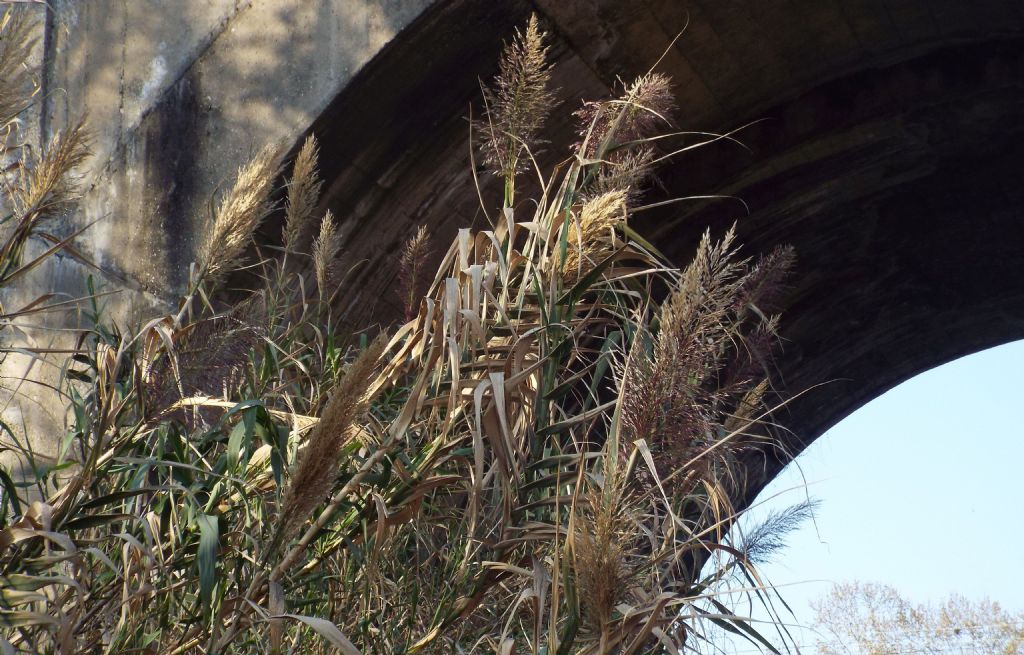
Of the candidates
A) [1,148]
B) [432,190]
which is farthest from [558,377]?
[432,190]

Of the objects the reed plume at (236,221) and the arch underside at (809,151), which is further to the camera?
the arch underside at (809,151)

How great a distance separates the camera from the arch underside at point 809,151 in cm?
308

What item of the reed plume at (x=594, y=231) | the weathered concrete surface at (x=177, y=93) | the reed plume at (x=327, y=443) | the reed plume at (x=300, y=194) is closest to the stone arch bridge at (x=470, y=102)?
the weathered concrete surface at (x=177, y=93)

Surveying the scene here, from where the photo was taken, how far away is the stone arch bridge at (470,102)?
2963 millimetres

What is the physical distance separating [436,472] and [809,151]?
2.92m

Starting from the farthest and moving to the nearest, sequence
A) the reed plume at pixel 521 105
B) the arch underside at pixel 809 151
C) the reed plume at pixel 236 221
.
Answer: the arch underside at pixel 809 151, the reed plume at pixel 521 105, the reed plume at pixel 236 221

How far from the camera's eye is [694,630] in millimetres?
1476

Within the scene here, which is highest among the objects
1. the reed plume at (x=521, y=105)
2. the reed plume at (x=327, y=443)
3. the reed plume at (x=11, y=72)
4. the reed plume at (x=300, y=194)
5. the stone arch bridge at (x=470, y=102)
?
the stone arch bridge at (x=470, y=102)

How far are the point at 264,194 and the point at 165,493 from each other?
52 centimetres

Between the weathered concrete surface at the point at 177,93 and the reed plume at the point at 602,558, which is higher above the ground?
the weathered concrete surface at the point at 177,93

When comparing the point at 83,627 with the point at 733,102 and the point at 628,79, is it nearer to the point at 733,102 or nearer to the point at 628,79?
the point at 628,79

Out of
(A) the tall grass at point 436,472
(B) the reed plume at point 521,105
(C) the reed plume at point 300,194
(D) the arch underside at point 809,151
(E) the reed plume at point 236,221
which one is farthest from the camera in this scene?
(D) the arch underside at point 809,151

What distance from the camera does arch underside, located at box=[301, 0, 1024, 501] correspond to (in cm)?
308

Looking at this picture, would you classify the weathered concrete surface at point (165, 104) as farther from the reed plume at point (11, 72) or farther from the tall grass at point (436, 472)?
the reed plume at point (11, 72)
